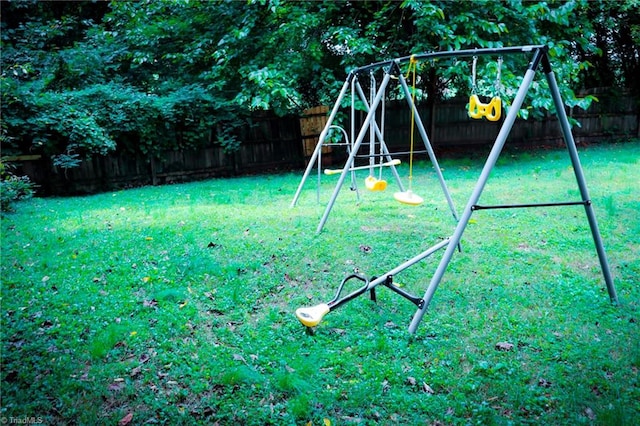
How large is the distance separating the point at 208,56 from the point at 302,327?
28.8 ft

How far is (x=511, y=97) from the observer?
31.0 feet

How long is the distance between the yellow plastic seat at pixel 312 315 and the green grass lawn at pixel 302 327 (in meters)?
0.18

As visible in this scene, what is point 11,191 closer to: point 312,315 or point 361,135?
point 361,135

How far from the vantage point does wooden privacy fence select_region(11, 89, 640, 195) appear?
964cm

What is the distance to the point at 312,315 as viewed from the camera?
126 inches

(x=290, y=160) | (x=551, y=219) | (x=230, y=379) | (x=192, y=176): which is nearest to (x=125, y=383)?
(x=230, y=379)

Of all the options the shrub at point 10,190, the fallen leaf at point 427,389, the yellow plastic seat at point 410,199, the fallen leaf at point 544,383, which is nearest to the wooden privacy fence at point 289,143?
the shrub at point 10,190

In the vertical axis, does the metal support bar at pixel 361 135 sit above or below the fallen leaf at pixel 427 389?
above

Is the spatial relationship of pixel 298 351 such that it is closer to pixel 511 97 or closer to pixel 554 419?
pixel 554 419

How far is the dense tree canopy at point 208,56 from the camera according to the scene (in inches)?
341

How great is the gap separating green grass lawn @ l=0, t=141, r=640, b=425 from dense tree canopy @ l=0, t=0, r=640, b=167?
10.8 feet

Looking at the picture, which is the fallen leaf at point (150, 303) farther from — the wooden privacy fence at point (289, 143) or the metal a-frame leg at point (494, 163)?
the wooden privacy fence at point (289, 143)

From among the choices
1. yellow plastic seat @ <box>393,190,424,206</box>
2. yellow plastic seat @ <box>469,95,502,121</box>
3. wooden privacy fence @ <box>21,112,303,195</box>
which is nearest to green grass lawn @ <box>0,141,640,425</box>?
yellow plastic seat @ <box>393,190,424,206</box>

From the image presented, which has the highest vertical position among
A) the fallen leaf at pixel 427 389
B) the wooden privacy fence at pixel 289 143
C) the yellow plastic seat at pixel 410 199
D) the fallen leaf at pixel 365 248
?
the wooden privacy fence at pixel 289 143
